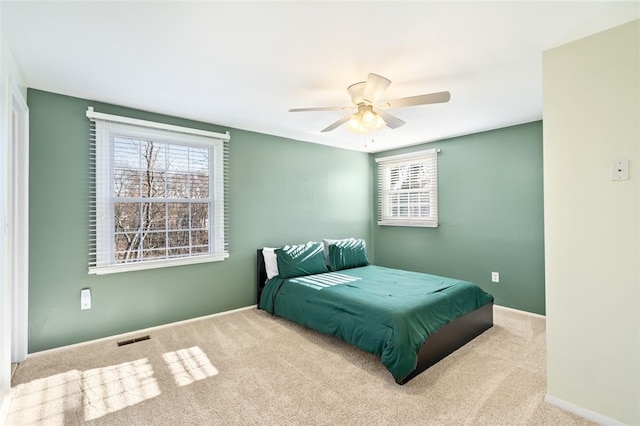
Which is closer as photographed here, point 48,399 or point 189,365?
point 48,399

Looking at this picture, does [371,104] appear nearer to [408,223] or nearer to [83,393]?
[408,223]

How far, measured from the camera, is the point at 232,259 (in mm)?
3797

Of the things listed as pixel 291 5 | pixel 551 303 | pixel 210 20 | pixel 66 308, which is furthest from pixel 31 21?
pixel 551 303

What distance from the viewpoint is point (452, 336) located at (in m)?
2.70

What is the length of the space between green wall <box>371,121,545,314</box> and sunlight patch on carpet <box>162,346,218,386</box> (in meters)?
3.36

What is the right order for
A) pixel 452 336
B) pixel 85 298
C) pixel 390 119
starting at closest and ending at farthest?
1. pixel 390 119
2. pixel 452 336
3. pixel 85 298

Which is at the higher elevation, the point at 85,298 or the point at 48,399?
the point at 85,298

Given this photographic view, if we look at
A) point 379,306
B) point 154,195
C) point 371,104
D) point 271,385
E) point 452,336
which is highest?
point 371,104

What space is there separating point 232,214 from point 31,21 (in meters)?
2.41

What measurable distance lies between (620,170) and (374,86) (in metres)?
1.55

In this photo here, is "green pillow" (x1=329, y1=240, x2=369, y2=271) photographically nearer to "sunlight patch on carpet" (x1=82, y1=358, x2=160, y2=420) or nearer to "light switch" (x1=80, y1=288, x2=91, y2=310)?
"sunlight patch on carpet" (x1=82, y1=358, x2=160, y2=420)

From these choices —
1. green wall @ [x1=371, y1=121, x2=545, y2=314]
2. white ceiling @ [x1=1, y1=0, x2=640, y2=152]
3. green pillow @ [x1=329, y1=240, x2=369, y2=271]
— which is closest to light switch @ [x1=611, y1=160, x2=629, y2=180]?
white ceiling @ [x1=1, y1=0, x2=640, y2=152]

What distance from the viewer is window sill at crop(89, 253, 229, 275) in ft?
9.60

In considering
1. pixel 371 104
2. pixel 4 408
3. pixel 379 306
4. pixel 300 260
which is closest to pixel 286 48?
pixel 371 104
